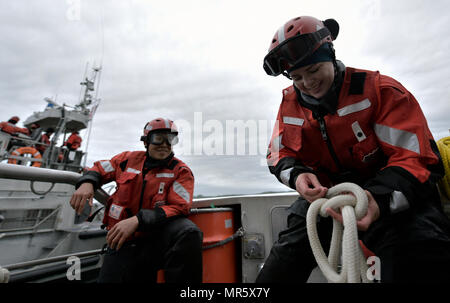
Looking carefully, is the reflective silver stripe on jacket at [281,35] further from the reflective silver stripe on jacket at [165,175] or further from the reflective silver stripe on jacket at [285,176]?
the reflective silver stripe on jacket at [165,175]

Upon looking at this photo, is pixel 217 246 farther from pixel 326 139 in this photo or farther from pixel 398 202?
pixel 398 202

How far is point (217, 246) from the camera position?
2.24 metres

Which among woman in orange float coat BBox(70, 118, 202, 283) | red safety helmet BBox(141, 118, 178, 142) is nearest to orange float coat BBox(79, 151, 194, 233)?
woman in orange float coat BBox(70, 118, 202, 283)

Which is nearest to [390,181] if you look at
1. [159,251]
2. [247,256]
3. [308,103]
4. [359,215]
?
[359,215]

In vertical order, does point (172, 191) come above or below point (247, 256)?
above

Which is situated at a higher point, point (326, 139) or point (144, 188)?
point (326, 139)

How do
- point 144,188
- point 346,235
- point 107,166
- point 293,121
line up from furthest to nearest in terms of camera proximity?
1. point 107,166
2. point 144,188
3. point 293,121
4. point 346,235

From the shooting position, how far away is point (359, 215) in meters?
0.84

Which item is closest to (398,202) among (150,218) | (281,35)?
(281,35)

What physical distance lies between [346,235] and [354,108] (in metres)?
0.66

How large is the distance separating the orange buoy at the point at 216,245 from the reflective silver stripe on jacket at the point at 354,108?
5.11 ft
